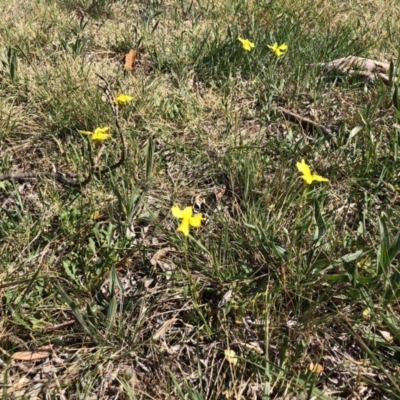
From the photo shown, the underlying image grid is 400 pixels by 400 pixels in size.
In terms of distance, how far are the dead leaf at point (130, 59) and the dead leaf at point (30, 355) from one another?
1.64 metres

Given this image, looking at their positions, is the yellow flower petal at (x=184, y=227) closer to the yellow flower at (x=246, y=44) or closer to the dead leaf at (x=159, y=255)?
the dead leaf at (x=159, y=255)

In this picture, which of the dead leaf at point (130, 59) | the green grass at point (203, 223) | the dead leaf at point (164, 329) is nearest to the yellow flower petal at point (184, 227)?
the green grass at point (203, 223)

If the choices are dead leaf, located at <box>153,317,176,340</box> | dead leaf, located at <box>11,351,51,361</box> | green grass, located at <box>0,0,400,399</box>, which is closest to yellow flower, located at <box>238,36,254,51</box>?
green grass, located at <box>0,0,400,399</box>

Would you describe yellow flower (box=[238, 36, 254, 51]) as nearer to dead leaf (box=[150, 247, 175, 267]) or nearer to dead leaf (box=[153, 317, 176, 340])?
dead leaf (box=[150, 247, 175, 267])

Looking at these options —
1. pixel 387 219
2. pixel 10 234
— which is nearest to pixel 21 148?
pixel 10 234

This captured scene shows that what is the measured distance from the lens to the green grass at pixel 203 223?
1.36 metres

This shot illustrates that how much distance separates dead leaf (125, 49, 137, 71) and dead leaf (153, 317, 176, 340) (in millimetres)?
1567

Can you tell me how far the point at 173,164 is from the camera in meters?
2.04

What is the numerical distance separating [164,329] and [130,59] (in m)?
1.70

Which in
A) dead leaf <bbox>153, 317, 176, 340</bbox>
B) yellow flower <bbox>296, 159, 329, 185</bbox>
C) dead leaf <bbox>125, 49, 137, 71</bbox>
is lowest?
dead leaf <bbox>153, 317, 176, 340</bbox>

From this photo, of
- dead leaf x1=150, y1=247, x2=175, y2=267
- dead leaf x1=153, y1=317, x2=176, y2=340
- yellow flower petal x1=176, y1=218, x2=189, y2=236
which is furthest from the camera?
dead leaf x1=150, y1=247, x2=175, y2=267

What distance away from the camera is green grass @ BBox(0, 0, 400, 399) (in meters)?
1.36

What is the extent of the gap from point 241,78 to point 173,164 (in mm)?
744

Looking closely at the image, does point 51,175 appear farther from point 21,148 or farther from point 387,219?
point 387,219
